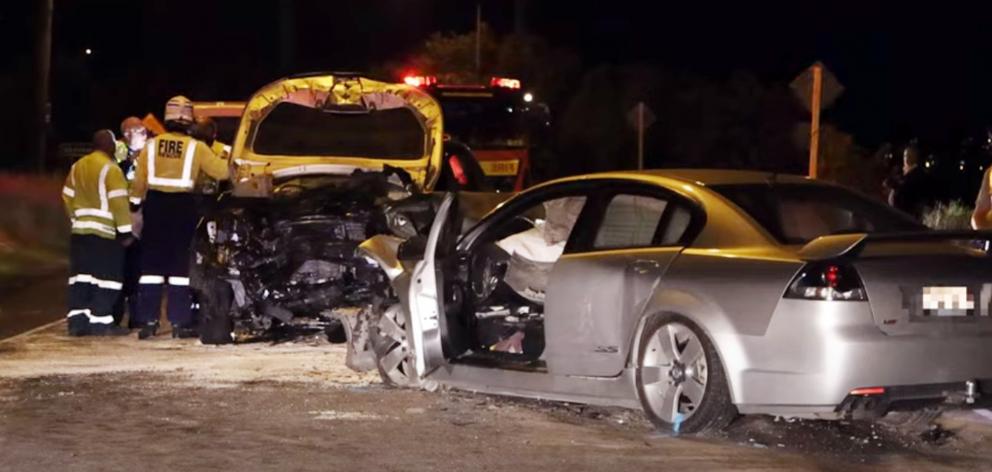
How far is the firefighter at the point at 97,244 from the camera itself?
40.0ft

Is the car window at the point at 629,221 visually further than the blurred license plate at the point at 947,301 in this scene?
Yes

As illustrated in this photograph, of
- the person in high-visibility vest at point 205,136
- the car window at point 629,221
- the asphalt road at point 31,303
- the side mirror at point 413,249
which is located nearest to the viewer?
the car window at point 629,221

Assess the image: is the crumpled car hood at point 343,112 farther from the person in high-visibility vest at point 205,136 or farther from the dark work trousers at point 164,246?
the dark work trousers at point 164,246

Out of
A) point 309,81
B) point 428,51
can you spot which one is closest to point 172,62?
point 428,51

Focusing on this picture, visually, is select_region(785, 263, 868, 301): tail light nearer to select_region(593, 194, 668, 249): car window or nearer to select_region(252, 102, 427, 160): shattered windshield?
select_region(593, 194, 668, 249): car window

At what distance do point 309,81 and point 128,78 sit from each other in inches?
1670

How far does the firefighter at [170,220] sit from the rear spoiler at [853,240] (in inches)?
241

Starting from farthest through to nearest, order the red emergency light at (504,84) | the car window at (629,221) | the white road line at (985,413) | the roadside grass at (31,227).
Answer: the red emergency light at (504,84) < the roadside grass at (31,227) < the white road line at (985,413) < the car window at (629,221)

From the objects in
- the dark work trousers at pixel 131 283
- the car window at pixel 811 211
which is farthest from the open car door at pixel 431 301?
the dark work trousers at pixel 131 283

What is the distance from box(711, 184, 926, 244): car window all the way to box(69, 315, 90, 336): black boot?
606cm

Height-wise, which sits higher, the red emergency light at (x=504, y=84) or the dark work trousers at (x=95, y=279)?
the red emergency light at (x=504, y=84)

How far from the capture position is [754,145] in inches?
1780

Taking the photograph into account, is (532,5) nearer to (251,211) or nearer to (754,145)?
Result: (754,145)

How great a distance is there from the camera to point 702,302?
7.45 metres
